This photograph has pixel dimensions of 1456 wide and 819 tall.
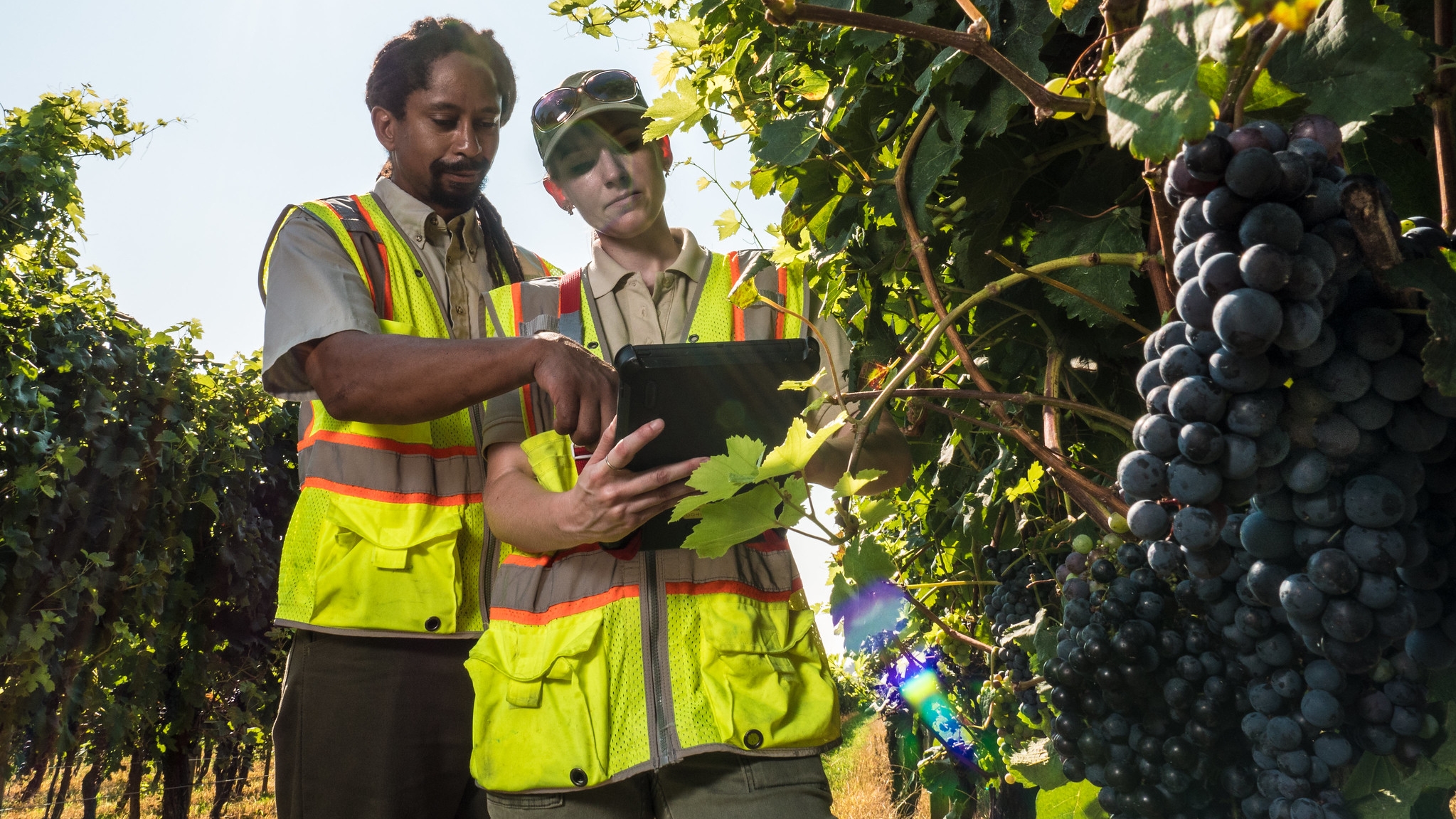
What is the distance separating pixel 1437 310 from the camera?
0.59m

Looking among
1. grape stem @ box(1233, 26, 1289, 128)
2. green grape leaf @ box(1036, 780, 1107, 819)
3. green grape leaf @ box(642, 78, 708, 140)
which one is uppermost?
green grape leaf @ box(642, 78, 708, 140)

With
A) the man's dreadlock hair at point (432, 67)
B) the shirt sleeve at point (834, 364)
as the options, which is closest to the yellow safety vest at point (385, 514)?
the man's dreadlock hair at point (432, 67)

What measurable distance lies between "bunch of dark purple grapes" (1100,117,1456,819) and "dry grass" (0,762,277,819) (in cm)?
970

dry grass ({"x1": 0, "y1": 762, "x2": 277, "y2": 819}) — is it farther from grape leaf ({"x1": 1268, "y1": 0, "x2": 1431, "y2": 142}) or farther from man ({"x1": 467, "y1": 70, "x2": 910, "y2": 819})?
grape leaf ({"x1": 1268, "y1": 0, "x2": 1431, "y2": 142})

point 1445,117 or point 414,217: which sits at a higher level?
point 414,217

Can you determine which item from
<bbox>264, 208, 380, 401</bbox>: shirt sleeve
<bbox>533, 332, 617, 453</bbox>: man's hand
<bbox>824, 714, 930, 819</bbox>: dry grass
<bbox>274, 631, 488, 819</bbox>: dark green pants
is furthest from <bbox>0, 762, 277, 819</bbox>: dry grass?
<bbox>533, 332, 617, 453</bbox>: man's hand

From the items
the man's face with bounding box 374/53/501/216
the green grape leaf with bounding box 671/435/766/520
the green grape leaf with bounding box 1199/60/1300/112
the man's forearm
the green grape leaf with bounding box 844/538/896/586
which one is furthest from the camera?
the man's face with bounding box 374/53/501/216

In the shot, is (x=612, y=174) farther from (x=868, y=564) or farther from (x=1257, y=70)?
(x=1257, y=70)

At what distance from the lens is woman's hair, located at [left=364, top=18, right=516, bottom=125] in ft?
7.95

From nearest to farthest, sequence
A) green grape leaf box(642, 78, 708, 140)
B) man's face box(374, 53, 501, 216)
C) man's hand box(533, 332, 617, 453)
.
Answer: green grape leaf box(642, 78, 708, 140), man's hand box(533, 332, 617, 453), man's face box(374, 53, 501, 216)

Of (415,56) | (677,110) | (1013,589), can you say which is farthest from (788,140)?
(415,56)

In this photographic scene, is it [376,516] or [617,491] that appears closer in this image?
[617,491]

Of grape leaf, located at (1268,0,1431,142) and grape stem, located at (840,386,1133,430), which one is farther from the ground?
grape leaf, located at (1268,0,1431,142)

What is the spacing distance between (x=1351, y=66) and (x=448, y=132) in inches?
82.7
